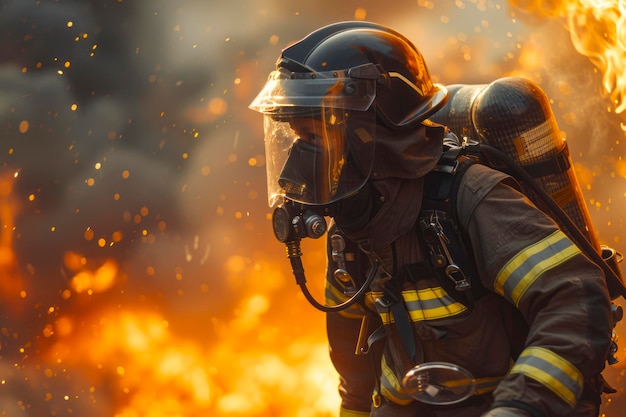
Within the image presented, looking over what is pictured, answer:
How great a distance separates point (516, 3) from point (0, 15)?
4447 mm

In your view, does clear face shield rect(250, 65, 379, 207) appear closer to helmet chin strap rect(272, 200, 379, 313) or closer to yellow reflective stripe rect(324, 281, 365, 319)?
helmet chin strap rect(272, 200, 379, 313)

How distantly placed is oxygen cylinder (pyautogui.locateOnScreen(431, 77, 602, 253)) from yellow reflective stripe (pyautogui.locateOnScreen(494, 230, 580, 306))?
45 cm

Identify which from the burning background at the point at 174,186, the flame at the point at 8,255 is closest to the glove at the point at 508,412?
the burning background at the point at 174,186

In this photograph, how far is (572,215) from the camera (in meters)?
2.91

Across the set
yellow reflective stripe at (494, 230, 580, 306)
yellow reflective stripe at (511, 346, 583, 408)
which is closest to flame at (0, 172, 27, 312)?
yellow reflective stripe at (494, 230, 580, 306)

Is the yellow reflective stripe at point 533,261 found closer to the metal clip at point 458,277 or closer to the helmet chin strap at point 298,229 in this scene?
the metal clip at point 458,277

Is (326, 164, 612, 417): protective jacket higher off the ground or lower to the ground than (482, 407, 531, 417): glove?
higher

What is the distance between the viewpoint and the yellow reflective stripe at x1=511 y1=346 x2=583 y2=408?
2.20 m

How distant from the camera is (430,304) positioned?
2.63 m

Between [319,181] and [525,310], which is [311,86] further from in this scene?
[525,310]

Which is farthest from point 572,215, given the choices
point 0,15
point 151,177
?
point 0,15

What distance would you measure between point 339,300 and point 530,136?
37.7 inches

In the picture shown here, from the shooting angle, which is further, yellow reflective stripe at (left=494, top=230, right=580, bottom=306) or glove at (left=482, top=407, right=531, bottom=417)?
yellow reflective stripe at (left=494, top=230, right=580, bottom=306)

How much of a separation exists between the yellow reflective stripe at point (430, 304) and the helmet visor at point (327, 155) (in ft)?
1.36
